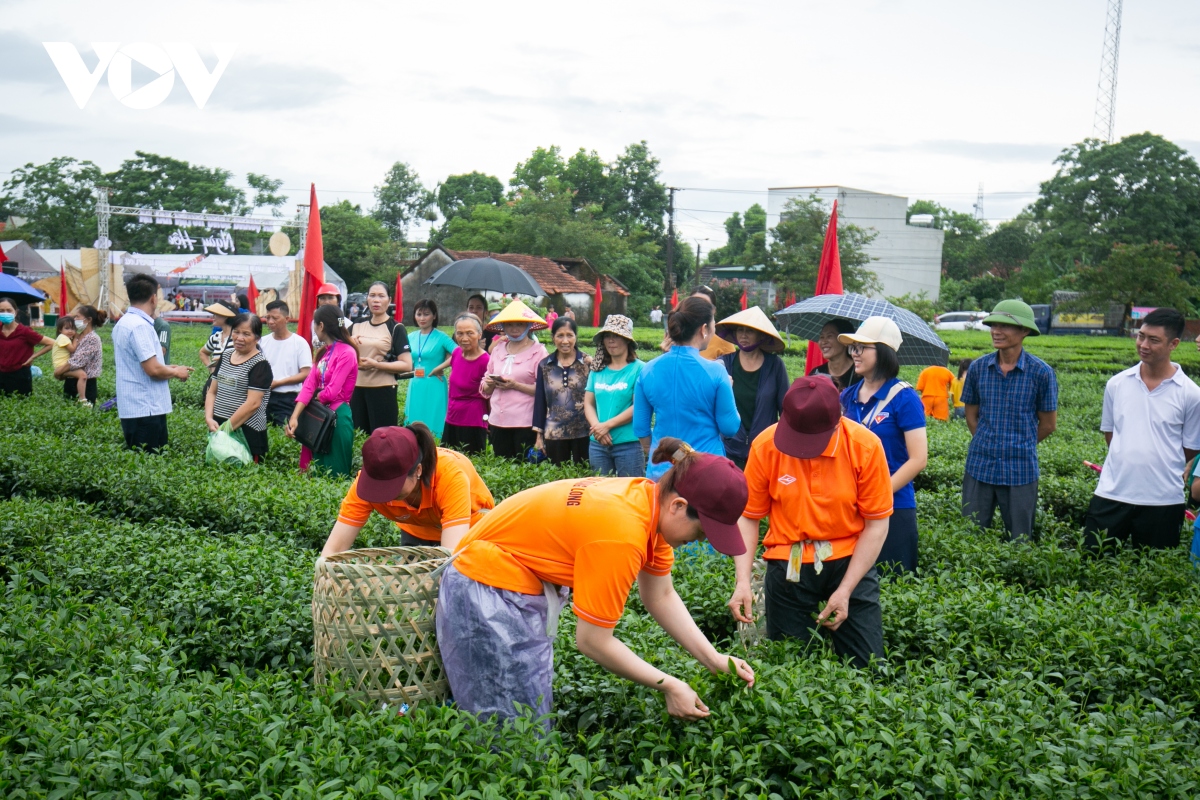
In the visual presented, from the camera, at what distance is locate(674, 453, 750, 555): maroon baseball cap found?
277 centimetres

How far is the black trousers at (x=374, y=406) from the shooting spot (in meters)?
8.85

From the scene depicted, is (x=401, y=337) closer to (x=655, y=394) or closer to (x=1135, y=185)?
(x=655, y=394)

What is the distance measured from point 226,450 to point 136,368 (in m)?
1.03

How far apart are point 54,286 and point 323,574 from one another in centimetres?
A: 4112

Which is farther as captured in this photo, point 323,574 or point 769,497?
point 769,497

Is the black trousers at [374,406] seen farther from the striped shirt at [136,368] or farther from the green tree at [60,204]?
the green tree at [60,204]

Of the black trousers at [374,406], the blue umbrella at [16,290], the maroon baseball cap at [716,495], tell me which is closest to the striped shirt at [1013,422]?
the maroon baseball cap at [716,495]

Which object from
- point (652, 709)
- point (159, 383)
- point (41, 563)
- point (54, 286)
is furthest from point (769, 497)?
point (54, 286)

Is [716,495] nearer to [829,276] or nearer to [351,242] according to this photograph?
[829,276]

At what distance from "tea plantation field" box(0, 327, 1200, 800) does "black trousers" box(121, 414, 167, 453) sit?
1.89 metres

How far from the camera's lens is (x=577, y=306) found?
48.0 m

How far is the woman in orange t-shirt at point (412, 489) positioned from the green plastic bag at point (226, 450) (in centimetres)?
427

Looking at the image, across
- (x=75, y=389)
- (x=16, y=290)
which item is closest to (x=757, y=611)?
(x=16, y=290)

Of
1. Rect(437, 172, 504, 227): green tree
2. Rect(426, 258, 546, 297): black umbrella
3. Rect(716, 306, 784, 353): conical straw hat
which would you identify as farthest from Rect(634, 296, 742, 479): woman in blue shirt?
Rect(437, 172, 504, 227): green tree
